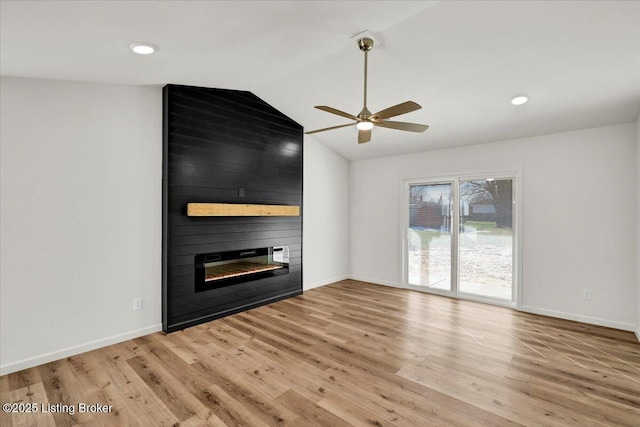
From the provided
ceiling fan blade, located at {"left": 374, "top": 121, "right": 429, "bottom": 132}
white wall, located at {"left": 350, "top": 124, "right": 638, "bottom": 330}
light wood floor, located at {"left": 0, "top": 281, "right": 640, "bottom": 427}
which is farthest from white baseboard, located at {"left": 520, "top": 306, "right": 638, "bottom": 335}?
ceiling fan blade, located at {"left": 374, "top": 121, "right": 429, "bottom": 132}

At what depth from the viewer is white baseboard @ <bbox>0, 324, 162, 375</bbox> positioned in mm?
2684

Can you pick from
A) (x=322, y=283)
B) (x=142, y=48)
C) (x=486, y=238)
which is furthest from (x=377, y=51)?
(x=322, y=283)

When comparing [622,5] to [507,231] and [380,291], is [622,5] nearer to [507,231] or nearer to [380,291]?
[507,231]

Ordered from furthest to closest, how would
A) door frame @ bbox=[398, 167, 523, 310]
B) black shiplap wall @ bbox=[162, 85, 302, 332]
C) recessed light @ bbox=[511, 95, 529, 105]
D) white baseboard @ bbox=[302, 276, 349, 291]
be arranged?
white baseboard @ bbox=[302, 276, 349, 291] → door frame @ bbox=[398, 167, 523, 310] → black shiplap wall @ bbox=[162, 85, 302, 332] → recessed light @ bbox=[511, 95, 529, 105]

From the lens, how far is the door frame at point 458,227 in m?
4.39

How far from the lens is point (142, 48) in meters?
2.49

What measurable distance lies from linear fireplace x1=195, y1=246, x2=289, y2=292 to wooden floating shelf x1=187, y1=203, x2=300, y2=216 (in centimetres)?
54

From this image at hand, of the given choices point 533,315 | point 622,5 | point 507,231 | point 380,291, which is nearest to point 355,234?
point 380,291

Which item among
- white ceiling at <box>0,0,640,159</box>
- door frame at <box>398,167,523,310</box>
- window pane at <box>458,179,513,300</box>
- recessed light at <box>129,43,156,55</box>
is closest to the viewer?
white ceiling at <box>0,0,640,159</box>

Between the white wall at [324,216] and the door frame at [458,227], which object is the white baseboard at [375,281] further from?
the white wall at [324,216]

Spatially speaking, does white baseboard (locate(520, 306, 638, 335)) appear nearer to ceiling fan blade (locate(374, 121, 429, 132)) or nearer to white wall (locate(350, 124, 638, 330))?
white wall (locate(350, 124, 638, 330))

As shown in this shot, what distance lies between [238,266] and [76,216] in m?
1.95

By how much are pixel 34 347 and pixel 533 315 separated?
18.5 ft

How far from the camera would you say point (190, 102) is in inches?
148
